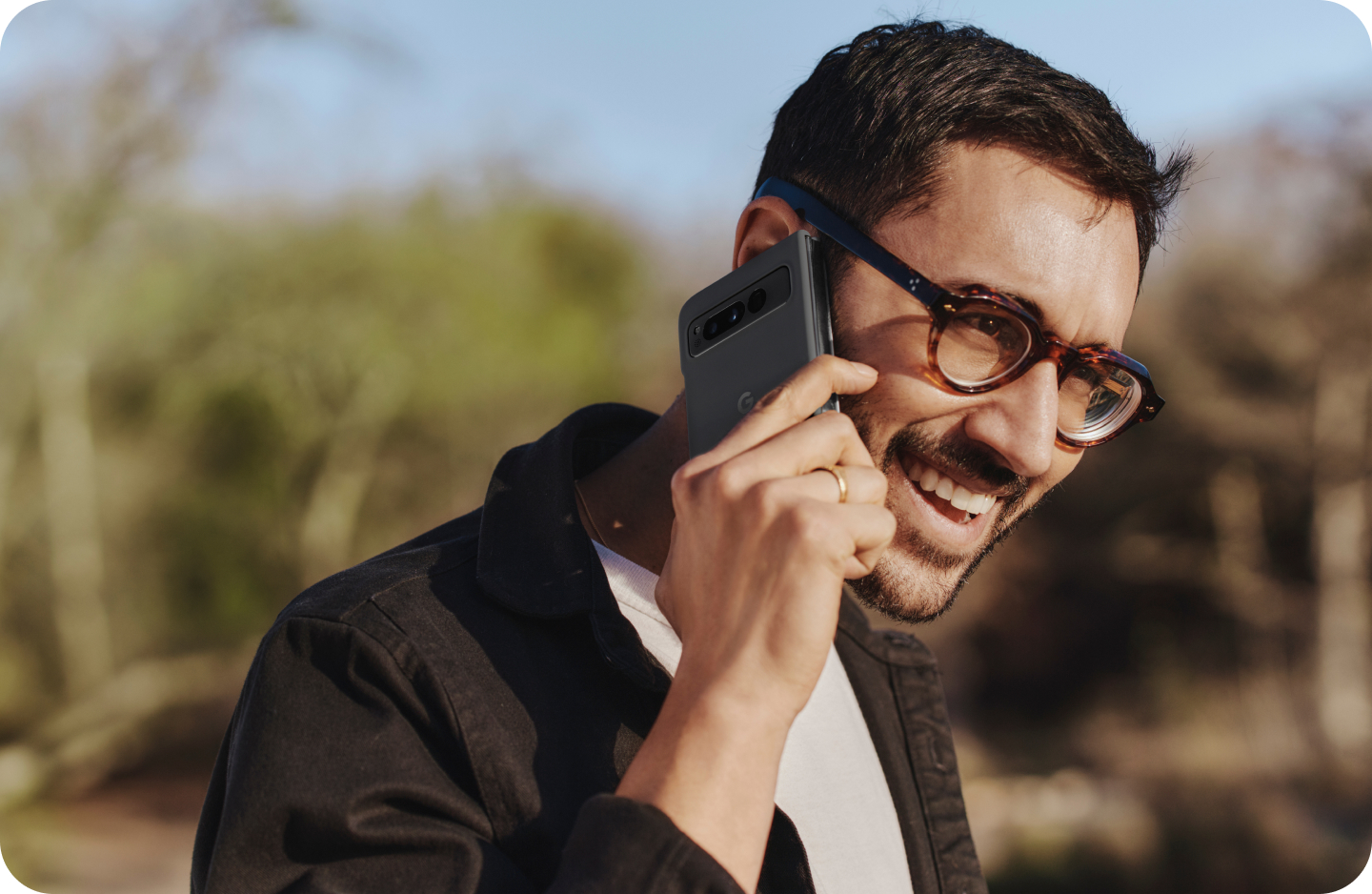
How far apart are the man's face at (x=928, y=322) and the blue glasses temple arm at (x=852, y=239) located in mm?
17

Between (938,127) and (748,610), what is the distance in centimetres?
106

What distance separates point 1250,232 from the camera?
35.7 ft

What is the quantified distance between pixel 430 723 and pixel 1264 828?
10898 millimetres

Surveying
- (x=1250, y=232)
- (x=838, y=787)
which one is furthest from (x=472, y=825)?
(x=1250, y=232)

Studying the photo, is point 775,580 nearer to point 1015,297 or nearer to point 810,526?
point 810,526

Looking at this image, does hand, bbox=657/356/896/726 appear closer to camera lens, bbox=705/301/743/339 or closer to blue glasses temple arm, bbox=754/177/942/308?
camera lens, bbox=705/301/743/339

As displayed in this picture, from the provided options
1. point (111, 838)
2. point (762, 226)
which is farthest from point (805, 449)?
point (111, 838)

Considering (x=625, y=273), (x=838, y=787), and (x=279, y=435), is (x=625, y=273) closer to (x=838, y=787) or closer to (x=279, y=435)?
(x=279, y=435)

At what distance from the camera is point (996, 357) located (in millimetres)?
1502

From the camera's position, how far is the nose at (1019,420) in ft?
4.99

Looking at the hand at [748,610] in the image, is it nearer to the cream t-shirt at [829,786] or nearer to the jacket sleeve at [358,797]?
the jacket sleeve at [358,797]

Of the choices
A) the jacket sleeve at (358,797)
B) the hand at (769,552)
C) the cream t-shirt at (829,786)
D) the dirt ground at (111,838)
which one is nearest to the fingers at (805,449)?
the hand at (769,552)

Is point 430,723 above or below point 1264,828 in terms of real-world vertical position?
above

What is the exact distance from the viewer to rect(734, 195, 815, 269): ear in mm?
1671
